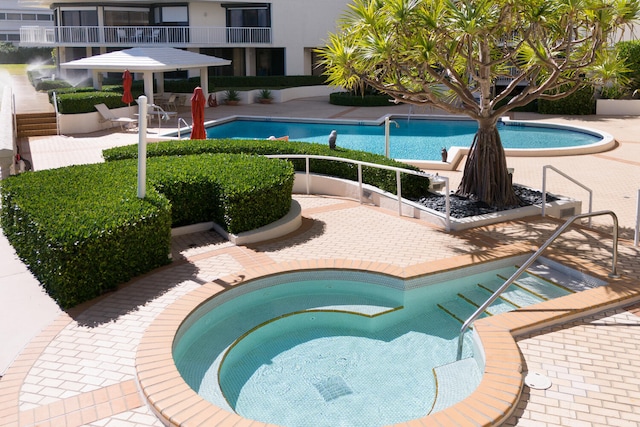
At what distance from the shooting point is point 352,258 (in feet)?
31.6

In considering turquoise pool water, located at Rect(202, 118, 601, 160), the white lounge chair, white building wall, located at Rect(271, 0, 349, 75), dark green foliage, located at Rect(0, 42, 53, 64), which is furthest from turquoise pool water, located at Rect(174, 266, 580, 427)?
dark green foliage, located at Rect(0, 42, 53, 64)

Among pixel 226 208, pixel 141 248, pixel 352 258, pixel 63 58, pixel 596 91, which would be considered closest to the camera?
pixel 141 248

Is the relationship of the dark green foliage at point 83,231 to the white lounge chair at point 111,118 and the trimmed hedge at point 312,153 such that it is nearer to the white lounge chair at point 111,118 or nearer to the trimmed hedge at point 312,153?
the trimmed hedge at point 312,153

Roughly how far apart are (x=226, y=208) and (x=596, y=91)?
2402 centimetres

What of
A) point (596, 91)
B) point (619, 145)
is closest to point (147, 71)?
point (619, 145)

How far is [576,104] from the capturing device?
28.2 m

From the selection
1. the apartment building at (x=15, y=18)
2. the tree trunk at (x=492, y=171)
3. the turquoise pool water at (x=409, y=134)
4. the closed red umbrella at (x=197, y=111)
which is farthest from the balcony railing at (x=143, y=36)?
the apartment building at (x=15, y=18)

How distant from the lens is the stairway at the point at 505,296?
846cm

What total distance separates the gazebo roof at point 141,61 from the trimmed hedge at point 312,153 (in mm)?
11244

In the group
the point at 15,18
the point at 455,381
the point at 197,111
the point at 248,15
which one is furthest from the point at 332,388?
the point at 15,18

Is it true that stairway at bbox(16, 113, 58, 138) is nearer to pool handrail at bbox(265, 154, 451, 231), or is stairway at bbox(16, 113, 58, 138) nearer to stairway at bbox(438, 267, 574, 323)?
pool handrail at bbox(265, 154, 451, 231)

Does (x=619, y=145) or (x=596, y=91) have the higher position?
(x=596, y=91)

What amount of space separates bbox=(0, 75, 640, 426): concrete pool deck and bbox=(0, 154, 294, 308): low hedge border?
31 cm

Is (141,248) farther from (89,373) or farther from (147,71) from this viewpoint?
(147,71)
